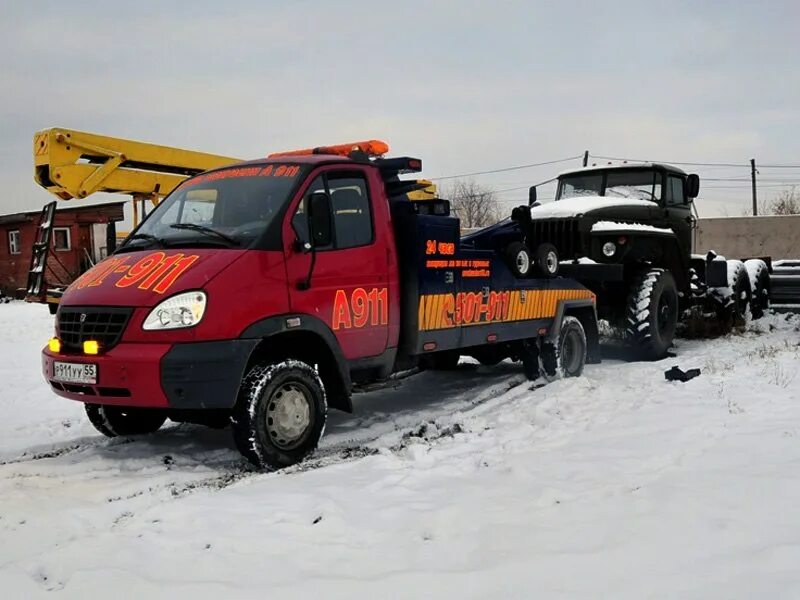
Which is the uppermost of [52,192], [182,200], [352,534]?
[52,192]

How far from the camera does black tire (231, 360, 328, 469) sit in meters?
5.22

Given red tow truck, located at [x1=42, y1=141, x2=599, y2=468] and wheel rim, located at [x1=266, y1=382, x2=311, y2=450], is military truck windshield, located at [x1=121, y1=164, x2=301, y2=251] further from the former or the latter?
wheel rim, located at [x1=266, y1=382, x2=311, y2=450]

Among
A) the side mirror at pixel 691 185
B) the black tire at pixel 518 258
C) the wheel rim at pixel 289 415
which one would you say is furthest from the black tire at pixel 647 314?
the wheel rim at pixel 289 415

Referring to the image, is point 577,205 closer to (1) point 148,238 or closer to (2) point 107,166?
(1) point 148,238

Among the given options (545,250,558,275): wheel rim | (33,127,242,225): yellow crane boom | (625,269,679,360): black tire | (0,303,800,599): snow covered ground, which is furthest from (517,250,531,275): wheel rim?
(33,127,242,225): yellow crane boom

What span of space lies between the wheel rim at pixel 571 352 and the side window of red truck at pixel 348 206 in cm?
379

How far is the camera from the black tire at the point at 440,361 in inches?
323

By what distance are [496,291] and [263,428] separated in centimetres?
334

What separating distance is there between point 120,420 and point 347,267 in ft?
7.70

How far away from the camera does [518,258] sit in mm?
8133

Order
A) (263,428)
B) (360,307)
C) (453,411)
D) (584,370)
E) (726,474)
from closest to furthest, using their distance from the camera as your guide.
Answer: (726,474) → (263,428) → (360,307) → (453,411) → (584,370)

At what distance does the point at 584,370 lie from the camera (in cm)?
956

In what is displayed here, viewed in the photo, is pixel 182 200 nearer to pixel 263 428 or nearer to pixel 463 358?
pixel 263 428

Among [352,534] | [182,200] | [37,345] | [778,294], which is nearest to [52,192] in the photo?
[37,345]
